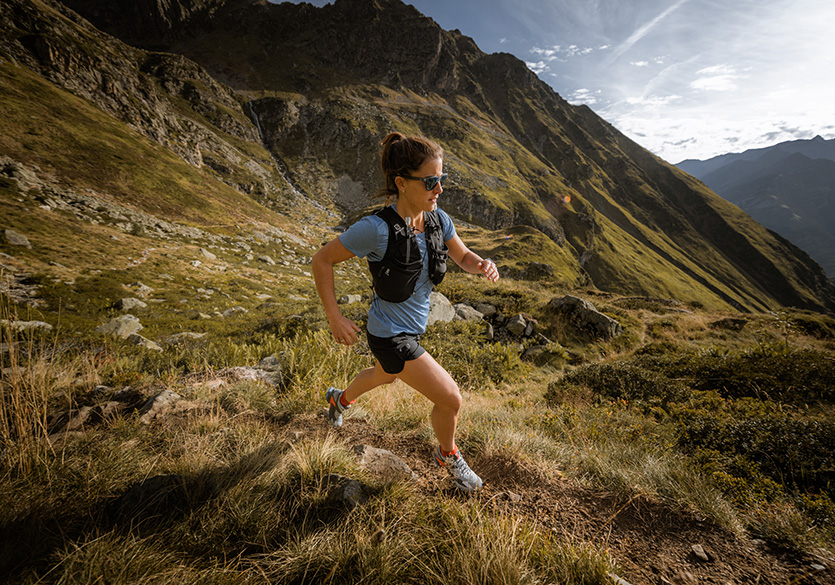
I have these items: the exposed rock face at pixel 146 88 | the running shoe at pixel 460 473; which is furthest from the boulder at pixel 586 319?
the exposed rock face at pixel 146 88

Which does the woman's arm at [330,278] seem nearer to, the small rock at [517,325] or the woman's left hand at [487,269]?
the woman's left hand at [487,269]

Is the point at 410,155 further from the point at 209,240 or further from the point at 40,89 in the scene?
the point at 40,89

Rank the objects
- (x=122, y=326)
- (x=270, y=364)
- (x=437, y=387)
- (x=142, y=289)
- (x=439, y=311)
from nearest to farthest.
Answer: (x=437, y=387)
(x=270, y=364)
(x=439, y=311)
(x=122, y=326)
(x=142, y=289)

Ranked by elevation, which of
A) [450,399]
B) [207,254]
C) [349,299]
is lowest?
[207,254]

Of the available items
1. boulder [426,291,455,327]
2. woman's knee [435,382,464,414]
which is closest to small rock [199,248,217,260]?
boulder [426,291,455,327]

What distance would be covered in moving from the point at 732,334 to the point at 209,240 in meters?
39.7

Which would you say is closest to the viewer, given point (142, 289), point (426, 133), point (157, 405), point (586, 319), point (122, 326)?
point (157, 405)

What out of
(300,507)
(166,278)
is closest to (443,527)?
(300,507)

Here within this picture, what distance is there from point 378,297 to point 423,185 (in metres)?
1.03

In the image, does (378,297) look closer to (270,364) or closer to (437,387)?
(437,387)

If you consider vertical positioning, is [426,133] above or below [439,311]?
above

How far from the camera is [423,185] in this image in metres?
2.55

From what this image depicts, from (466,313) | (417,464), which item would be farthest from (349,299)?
(417,464)

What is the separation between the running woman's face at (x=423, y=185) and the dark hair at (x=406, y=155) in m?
0.04
